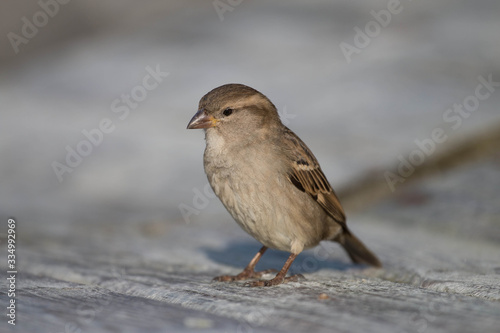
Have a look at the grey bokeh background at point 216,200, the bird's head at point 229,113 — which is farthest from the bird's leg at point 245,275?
the bird's head at point 229,113

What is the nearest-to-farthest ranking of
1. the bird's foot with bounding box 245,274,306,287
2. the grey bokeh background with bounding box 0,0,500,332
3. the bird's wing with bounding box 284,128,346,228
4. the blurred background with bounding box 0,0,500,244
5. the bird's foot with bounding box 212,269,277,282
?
1. the grey bokeh background with bounding box 0,0,500,332
2. the bird's foot with bounding box 245,274,306,287
3. the bird's foot with bounding box 212,269,277,282
4. the bird's wing with bounding box 284,128,346,228
5. the blurred background with bounding box 0,0,500,244

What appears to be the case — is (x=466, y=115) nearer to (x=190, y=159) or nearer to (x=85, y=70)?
(x=190, y=159)

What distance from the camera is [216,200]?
223 inches

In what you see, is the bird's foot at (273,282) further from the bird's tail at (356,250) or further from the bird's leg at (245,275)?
the bird's tail at (356,250)

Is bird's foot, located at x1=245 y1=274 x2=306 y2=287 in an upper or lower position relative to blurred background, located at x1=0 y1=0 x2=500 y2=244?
lower

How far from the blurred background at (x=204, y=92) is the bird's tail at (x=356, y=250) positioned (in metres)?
1.16

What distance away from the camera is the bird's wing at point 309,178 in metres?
3.89

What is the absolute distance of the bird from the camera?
145 inches

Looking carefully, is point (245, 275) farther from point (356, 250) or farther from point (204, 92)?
point (204, 92)

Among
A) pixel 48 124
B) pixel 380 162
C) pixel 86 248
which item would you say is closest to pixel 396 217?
pixel 380 162

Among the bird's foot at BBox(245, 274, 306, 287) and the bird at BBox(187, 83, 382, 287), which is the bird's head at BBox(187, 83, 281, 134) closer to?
the bird at BBox(187, 83, 382, 287)

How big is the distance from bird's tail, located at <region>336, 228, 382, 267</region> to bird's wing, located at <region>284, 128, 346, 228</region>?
0.09 meters

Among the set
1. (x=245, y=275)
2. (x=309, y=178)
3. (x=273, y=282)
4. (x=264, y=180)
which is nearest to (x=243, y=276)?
(x=245, y=275)

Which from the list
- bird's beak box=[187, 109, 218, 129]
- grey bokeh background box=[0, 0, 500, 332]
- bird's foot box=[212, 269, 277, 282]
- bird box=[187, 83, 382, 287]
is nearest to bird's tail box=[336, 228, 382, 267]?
bird box=[187, 83, 382, 287]
